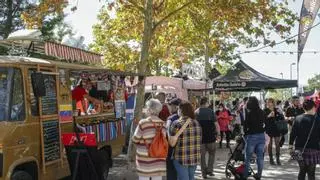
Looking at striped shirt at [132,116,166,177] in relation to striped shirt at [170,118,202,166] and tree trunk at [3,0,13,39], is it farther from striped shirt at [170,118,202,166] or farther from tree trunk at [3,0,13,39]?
tree trunk at [3,0,13,39]

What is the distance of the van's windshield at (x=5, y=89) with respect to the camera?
26.9 ft

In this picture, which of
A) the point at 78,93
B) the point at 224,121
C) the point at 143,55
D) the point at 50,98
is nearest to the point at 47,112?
the point at 50,98

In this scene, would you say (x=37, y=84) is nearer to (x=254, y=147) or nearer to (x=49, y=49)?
(x=49, y=49)

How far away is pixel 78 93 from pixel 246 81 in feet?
31.0

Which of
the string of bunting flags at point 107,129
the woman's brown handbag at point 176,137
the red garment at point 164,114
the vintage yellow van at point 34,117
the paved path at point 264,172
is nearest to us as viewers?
the woman's brown handbag at point 176,137

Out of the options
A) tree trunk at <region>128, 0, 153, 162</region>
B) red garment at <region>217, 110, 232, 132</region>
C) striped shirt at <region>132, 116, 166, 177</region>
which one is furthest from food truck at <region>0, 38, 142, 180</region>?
red garment at <region>217, 110, 232, 132</region>

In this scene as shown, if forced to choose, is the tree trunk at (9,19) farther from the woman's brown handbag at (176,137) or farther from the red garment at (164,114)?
the woman's brown handbag at (176,137)

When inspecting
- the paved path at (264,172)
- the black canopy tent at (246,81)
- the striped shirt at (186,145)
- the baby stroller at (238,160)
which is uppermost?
the black canopy tent at (246,81)

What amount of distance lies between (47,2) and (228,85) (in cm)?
735

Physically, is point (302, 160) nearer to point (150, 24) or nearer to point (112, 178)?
point (112, 178)

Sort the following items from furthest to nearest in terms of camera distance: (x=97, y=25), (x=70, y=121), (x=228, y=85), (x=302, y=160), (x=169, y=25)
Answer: (x=97, y=25) → (x=169, y=25) → (x=228, y=85) → (x=70, y=121) → (x=302, y=160)

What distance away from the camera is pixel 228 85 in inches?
741

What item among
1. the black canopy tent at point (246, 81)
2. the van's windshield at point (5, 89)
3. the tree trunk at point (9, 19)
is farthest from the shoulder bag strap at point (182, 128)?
the tree trunk at point (9, 19)

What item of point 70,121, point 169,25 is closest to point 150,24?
point 70,121
